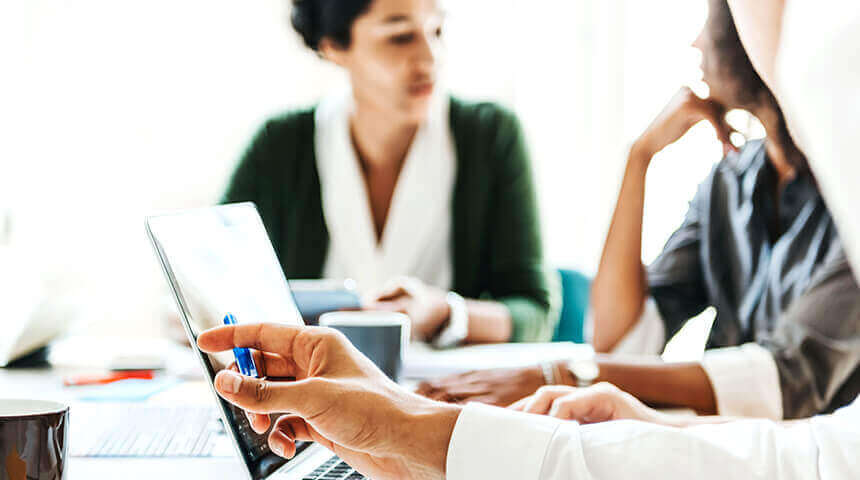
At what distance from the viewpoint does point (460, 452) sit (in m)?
0.60

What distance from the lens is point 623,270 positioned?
160 cm

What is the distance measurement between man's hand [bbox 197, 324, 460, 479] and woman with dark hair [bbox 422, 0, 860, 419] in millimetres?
412

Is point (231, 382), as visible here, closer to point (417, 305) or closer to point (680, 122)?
point (417, 305)

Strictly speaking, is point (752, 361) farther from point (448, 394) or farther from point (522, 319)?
point (522, 319)

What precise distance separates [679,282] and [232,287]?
3.66ft

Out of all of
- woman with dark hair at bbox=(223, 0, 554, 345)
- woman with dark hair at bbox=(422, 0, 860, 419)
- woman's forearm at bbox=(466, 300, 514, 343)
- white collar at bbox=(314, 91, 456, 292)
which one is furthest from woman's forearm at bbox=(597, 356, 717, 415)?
white collar at bbox=(314, 91, 456, 292)

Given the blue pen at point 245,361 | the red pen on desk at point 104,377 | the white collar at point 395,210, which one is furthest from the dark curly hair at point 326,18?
the blue pen at point 245,361

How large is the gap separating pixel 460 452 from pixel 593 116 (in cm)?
248

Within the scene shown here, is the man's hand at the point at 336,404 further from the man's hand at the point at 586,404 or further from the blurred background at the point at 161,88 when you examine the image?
the blurred background at the point at 161,88

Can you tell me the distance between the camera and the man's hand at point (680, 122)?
158 cm

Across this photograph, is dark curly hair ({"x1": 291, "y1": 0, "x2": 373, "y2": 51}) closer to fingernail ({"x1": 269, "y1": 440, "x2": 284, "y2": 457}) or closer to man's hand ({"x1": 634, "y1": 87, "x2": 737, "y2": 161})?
man's hand ({"x1": 634, "y1": 87, "x2": 737, "y2": 161})

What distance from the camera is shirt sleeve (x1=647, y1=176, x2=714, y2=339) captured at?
5.27ft

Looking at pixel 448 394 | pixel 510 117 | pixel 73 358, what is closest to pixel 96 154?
pixel 510 117

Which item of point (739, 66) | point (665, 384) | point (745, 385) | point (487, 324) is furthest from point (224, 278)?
point (739, 66)
